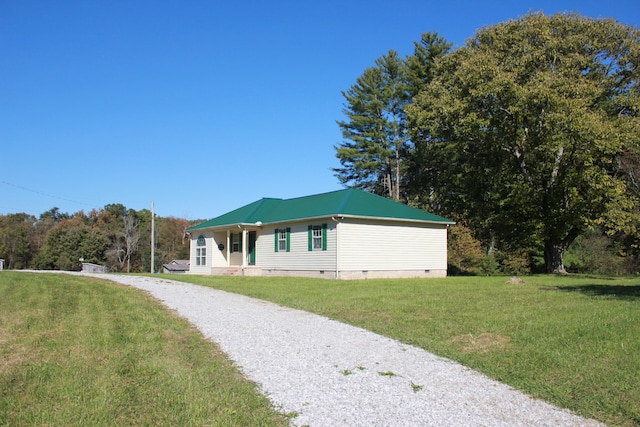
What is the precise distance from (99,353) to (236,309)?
4.32 meters

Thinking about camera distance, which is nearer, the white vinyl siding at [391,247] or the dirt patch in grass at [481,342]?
the dirt patch in grass at [481,342]

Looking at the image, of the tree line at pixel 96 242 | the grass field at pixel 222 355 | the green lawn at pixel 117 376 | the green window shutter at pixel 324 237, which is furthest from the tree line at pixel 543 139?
the tree line at pixel 96 242

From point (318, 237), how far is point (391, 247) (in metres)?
3.23

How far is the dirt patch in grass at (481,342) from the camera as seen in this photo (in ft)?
21.9

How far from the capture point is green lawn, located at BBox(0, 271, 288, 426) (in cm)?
427

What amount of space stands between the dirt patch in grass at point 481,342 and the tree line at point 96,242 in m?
47.4

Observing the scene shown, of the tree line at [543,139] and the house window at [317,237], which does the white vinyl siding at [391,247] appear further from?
the tree line at [543,139]

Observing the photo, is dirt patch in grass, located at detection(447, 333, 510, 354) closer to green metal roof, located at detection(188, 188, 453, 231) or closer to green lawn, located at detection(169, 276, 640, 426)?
green lawn, located at detection(169, 276, 640, 426)

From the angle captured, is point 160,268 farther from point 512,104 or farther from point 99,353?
point 99,353

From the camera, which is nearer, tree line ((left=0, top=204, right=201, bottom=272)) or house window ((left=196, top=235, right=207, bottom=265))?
house window ((left=196, top=235, right=207, bottom=265))

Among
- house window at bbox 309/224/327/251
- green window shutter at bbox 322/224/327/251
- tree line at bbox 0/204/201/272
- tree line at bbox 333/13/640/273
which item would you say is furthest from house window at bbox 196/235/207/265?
tree line at bbox 0/204/201/272

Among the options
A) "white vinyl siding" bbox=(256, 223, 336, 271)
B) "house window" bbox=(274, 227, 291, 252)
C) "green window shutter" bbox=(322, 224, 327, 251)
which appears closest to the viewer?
"white vinyl siding" bbox=(256, 223, 336, 271)

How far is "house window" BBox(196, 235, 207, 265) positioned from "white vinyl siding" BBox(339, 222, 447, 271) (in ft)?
35.7

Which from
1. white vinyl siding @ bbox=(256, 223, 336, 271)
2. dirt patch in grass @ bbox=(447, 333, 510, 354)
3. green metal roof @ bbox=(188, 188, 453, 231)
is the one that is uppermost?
green metal roof @ bbox=(188, 188, 453, 231)
